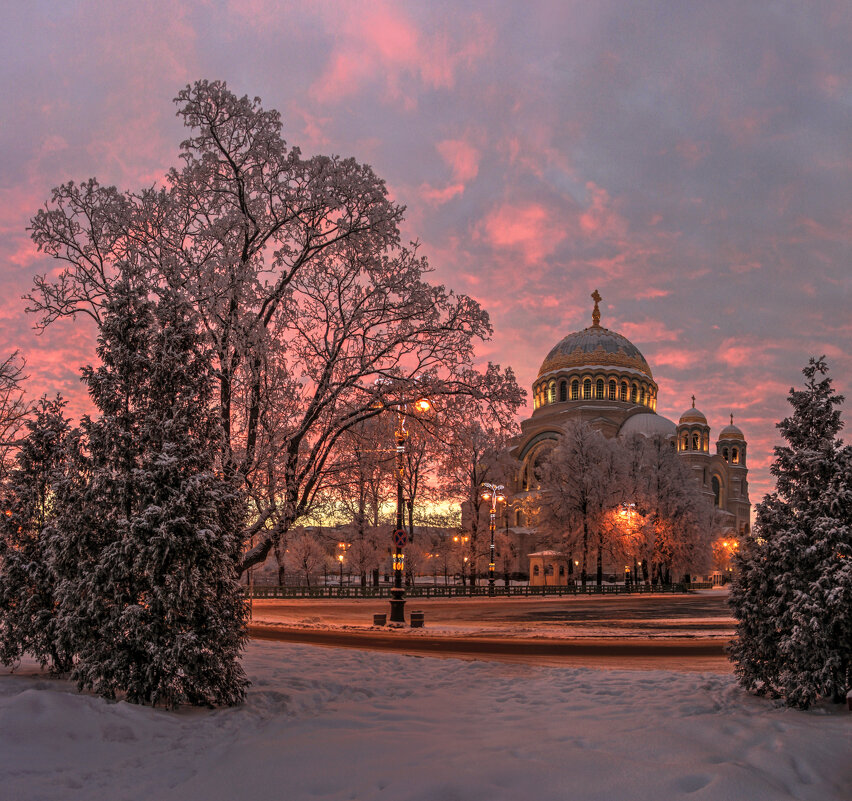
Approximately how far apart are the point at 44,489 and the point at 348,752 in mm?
5994

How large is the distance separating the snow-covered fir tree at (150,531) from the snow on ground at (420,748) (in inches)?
23.0

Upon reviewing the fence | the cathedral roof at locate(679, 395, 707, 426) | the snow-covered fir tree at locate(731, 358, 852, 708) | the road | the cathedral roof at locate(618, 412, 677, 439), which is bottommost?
the fence

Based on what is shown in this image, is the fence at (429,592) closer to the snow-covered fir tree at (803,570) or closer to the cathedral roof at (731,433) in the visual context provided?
the snow-covered fir tree at (803,570)

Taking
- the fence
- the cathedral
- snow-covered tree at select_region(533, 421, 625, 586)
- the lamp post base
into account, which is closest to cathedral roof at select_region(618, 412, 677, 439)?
the cathedral

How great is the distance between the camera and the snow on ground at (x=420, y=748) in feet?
17.1

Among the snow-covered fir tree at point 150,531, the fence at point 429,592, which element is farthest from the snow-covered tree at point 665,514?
the snow-covered fir tree at point 150,531

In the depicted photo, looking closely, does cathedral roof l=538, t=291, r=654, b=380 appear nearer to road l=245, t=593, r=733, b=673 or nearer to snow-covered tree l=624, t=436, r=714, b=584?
snow-covered tree l=624, t=436, r=714, b=584

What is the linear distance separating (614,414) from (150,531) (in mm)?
84579

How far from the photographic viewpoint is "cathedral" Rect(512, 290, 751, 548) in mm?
83562

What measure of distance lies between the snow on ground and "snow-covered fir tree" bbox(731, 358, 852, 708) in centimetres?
44

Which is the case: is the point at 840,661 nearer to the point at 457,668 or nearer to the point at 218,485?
the point at 457,668

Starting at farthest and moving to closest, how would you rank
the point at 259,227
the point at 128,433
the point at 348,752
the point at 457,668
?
the point at 259,227
the point at 457,668
the point at 128,433
the point at 348,752

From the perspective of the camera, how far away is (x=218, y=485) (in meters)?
7.99

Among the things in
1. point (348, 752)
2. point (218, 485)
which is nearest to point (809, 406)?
point (348, 752)
